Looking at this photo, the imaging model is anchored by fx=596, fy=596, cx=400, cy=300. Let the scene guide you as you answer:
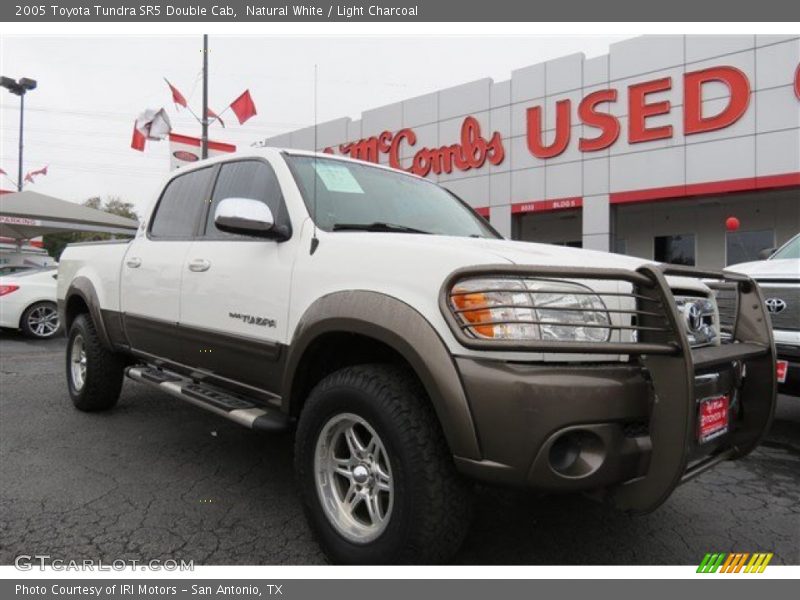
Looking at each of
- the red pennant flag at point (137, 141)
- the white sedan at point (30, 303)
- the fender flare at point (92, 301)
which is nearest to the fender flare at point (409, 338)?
the fender flare at point (92, 301)

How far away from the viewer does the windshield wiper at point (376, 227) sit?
2872 mm

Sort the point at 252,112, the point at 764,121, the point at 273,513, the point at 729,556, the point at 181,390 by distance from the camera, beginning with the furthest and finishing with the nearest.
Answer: the point at 252,112 < the point at 764,121 < the point at 181,390 < the point at 273,513 < the point at 729,556

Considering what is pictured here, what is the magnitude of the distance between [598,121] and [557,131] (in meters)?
1.20

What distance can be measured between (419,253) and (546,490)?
0.95m

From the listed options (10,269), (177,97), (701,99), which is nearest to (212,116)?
(177,97)

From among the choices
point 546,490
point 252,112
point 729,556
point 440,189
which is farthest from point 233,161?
point 252,112

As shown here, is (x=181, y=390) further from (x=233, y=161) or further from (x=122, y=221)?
(x=122, y=221)

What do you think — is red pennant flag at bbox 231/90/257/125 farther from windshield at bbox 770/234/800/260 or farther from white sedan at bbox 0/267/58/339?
windshield at bbox 770/234/800/260

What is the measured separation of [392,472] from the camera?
2.17 metres

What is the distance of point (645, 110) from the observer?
51.3ft

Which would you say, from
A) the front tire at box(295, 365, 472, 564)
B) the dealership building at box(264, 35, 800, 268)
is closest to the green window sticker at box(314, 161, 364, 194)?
the front tire at box(295, 365, 472, 564)

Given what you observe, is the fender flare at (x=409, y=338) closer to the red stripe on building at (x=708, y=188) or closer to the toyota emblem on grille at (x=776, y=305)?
the toyota emblem on grille at (x=776, y=305)

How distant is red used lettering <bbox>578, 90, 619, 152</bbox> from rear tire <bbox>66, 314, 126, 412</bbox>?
→ 14.6 metres

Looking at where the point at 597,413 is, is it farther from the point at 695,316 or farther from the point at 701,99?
the point at 701,99
